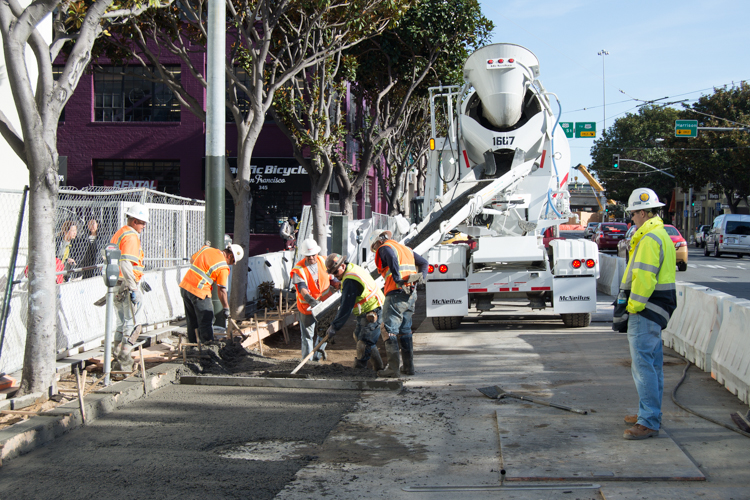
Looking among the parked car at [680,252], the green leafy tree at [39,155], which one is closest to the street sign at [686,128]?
the parked car at [680,252]

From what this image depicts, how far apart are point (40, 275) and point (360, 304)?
3152mm

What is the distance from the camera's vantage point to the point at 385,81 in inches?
802

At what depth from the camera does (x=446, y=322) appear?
11.6m

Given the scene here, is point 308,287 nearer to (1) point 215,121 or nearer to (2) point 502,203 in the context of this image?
(1) point 215,121

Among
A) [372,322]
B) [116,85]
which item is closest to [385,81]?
[116,85]

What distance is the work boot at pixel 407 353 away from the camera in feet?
26.2

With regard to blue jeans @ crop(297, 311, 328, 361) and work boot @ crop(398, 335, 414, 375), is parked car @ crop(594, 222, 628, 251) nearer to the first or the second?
blue jeans @ crop(297, 311, 328, 361)

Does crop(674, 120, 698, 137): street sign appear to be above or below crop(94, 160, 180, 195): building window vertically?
above

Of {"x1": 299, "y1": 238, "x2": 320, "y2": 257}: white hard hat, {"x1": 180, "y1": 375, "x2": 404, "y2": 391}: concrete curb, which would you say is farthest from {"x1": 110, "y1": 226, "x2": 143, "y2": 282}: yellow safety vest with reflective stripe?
{"x1": 299, "y1": 238, "x2": 320, "y2": 257}: white hard hat

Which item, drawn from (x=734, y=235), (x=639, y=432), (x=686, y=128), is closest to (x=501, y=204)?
(x=639, y=432)

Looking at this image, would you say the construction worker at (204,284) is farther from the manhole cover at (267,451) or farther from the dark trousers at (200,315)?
the manhole cover at (267,451)

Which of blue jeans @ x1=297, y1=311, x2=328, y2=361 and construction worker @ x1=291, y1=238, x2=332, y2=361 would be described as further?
blue jeans @ x1=297, y1=311, x2=328, y2=361

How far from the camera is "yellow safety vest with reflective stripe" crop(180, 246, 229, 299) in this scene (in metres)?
8.17

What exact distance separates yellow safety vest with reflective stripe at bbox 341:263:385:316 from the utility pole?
2.44m
